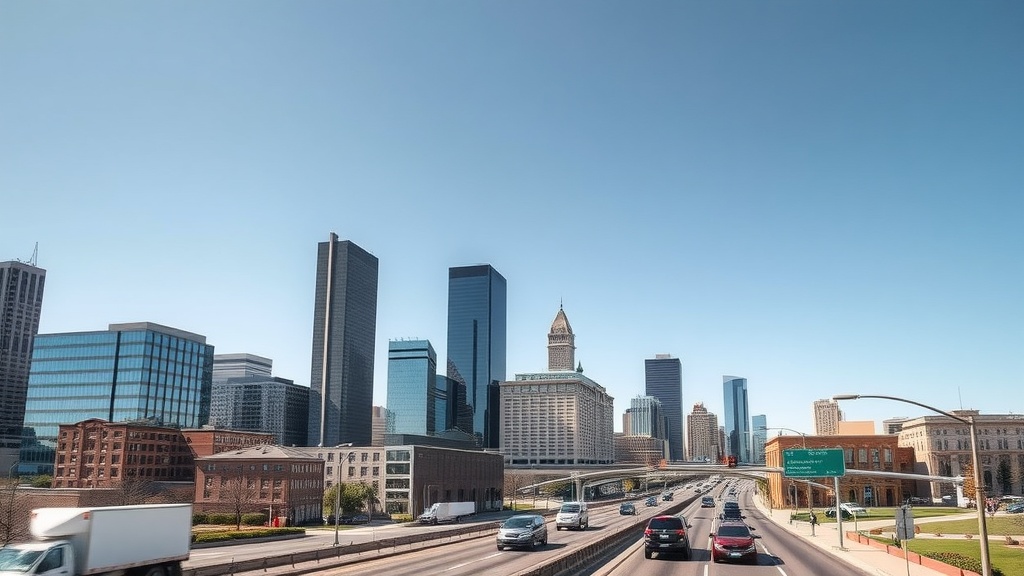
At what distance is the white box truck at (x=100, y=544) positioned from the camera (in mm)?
21516

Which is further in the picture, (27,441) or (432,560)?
(27,441)

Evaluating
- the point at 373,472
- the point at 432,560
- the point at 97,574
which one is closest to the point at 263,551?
the point at 432,560

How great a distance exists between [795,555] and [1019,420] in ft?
429

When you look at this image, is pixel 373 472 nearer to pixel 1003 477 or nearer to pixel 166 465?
pixel 166 465

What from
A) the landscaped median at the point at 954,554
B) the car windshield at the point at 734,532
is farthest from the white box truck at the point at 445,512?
the car windshield at the point at 734,532

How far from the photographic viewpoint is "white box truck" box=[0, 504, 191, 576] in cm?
2152

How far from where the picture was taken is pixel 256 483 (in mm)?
91250

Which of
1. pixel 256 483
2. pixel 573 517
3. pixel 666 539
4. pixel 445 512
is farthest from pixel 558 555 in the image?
pixel 256 483

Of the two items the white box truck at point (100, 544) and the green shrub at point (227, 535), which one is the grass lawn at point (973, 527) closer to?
the white box truck at point (100, 544)

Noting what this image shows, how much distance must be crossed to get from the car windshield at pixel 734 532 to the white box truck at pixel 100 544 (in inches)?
1028

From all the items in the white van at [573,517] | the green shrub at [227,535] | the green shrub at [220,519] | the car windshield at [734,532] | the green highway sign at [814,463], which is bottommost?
the green shrub at [220,519]

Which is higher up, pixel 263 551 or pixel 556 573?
pixel 556 573

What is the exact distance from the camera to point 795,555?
42.8 metres

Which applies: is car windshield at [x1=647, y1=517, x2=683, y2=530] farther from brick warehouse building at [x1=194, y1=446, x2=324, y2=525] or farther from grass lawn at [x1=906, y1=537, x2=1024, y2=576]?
brick warehouse building at [x1=194, y1=446, x2=324, y2=525]
